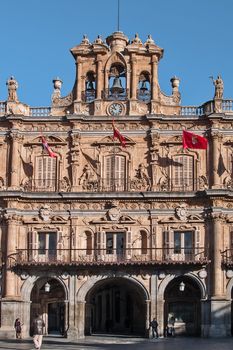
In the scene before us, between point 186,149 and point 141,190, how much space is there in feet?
15.7

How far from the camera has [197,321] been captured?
64.4 metres

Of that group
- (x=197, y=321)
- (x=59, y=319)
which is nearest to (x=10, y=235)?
(x=59, y=319)

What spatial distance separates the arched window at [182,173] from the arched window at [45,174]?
9.21 meters

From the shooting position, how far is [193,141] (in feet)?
205

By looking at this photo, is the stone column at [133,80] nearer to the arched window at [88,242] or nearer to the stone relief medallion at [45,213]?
the stone relief medallion at [45,213]

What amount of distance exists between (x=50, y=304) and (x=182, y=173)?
16.0m

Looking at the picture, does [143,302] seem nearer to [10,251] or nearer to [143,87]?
[10,251]

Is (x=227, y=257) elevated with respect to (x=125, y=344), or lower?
elevated

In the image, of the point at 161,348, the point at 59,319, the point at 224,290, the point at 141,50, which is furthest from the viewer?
the point at 59,319

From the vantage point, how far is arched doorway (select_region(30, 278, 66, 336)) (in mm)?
65188

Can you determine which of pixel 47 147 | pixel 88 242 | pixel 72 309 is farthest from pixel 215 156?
pixel 72 309

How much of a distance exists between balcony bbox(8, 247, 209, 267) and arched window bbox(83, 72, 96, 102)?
1219 centimetres

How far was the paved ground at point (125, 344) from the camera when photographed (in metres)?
49.5

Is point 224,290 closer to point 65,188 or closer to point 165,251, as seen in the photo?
point 165,251
